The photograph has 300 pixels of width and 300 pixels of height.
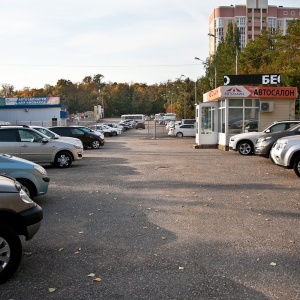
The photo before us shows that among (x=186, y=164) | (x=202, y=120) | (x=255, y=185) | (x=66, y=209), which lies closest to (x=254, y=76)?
(x=202, y=120)

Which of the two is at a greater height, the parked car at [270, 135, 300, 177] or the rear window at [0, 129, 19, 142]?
the rear window at [0, 129, 19, 142]

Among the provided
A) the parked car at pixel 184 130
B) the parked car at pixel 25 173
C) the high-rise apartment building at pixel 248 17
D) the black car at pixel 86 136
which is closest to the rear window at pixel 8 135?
the parked car at pixel 25 173

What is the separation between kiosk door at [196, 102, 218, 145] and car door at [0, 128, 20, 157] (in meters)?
14.6

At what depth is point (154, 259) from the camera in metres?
5.59

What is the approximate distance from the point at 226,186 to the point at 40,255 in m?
6.68

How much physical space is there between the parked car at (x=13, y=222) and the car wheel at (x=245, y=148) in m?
16.6

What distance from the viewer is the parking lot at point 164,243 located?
4648 millimetres

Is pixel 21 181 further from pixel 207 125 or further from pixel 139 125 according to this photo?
pixel 139 125

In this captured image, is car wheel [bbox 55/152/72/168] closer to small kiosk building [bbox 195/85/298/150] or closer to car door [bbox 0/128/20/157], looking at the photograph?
car door [bbox 0/128/20/157]

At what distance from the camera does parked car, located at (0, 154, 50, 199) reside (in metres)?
8.44

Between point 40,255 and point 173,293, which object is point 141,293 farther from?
point 40,255

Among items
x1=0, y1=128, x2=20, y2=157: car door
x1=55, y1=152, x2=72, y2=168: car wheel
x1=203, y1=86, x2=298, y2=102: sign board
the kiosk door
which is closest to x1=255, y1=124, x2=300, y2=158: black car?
x1=55, y1=152, x2=72, y2=168: car wheel

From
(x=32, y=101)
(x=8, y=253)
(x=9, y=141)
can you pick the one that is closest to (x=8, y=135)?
(x=9, y=141)

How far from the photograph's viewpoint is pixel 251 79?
2608cm
